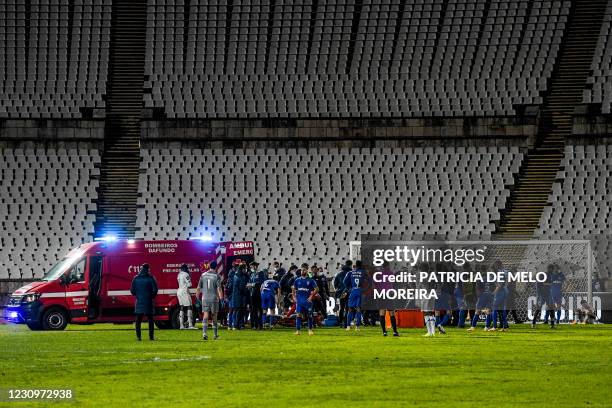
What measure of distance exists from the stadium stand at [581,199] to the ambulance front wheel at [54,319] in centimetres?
1784

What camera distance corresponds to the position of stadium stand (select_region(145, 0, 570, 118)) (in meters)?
46.6

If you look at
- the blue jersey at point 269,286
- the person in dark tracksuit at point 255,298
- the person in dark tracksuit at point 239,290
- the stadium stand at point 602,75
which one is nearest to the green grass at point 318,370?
the person in dark tracksuit at point 239,290

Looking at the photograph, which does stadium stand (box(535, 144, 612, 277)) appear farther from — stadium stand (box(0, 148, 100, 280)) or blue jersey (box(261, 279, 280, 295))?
stadium stand (box(0, 148, 100, 280))

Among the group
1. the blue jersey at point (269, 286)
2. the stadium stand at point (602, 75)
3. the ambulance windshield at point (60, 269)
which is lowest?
the blue jersey at point (269, 286)

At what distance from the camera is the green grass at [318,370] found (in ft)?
44.8

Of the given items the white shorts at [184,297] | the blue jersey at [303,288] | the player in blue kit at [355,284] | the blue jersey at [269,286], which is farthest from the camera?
the blue jersey at [269,286]

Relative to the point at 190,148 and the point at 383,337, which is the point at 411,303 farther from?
the point at 190,148

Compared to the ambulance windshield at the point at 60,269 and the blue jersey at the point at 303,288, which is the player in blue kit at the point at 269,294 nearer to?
the blue jersey at the point at 303,288

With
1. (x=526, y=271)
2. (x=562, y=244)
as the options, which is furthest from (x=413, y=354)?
(x=562, y=244)

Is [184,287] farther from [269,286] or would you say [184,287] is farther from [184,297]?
[269,286]

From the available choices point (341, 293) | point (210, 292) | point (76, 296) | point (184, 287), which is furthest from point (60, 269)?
point (341, 293)

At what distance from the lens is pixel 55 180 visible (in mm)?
44594

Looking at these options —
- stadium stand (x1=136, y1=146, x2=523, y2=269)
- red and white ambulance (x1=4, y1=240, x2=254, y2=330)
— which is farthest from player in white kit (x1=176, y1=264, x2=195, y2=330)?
stadium stand (x1=136, y1=146, x2=523, y2=269)

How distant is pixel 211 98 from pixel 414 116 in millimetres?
7731
